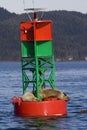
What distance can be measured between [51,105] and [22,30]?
5.44 m

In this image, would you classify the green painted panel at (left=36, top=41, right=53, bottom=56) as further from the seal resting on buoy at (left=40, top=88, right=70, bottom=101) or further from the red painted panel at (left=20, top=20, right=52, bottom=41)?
the seal resting on buoy at (left=40, top=88, right=70, bottom=101)

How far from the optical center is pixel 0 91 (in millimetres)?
75938

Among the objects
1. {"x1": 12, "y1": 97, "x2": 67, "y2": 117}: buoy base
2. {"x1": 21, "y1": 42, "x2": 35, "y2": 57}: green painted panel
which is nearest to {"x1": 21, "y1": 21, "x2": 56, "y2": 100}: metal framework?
{"x1": 21, "y1": 42, "x2": 35, "y2": 57}: green painted panel

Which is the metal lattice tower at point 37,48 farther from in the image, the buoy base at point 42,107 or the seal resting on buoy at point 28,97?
the buoy base at point 42,107

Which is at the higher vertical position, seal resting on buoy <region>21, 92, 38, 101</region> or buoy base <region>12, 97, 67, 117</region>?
seal resting on buoy <region>21, 92, 38, 101</region>

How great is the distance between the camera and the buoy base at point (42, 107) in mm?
43875

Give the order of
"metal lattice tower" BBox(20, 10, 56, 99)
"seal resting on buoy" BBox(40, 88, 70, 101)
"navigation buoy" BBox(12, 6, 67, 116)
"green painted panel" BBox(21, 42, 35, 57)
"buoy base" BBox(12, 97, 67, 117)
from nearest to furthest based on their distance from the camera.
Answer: "buoy base" BBox(12, 97, 67, 117) → "navigation buoy" BBox(12, 6, 67, 116) → "seal resting on buoy" BBox(40, 88, 70, 101) → "metal lattice tower" BBox(20, 10, 56, 99) → "green painted panel" BBox(21, 42, 35, 57)

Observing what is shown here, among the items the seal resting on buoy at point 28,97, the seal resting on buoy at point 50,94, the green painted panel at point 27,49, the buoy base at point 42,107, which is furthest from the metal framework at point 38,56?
the buoy base at point 42,107

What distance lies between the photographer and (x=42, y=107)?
144 feet

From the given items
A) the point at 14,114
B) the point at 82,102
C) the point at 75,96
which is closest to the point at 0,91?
the point at 75,96

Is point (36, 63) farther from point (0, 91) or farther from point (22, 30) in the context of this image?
point (0, 91)

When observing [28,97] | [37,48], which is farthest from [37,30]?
[28,97]

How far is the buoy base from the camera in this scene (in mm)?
43875

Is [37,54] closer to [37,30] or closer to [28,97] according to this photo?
[37,30]
